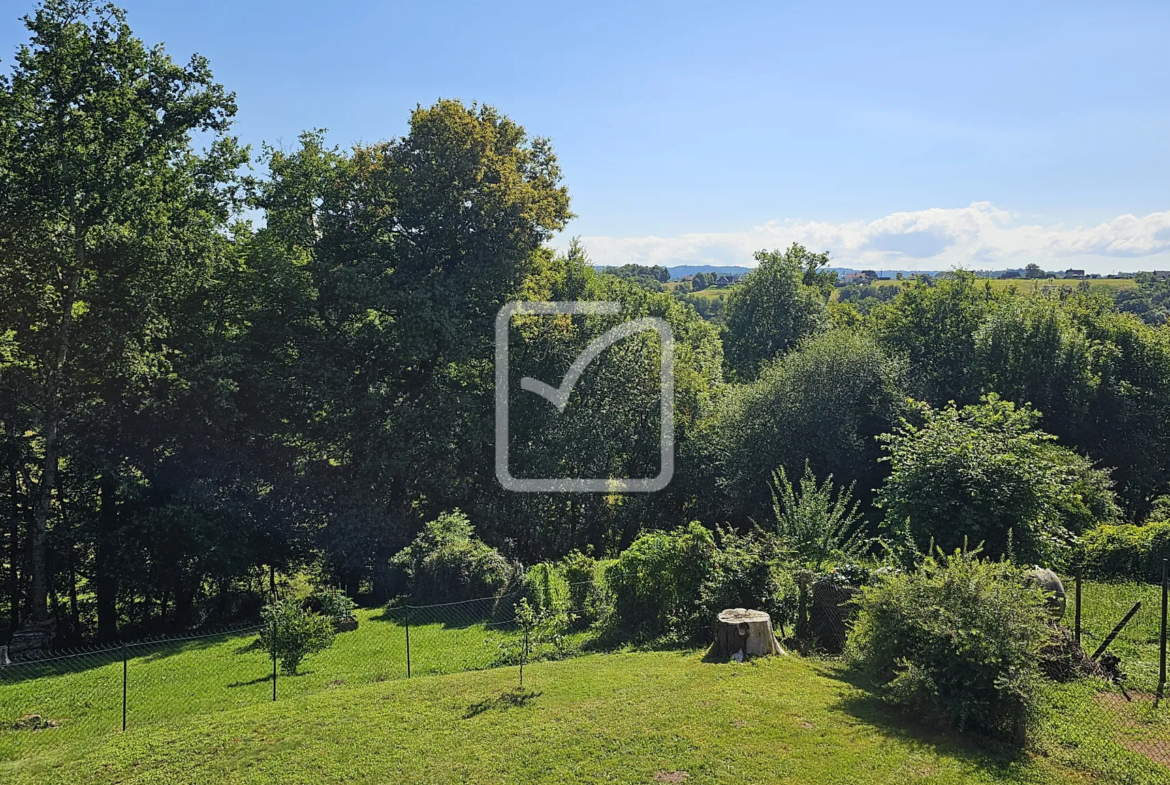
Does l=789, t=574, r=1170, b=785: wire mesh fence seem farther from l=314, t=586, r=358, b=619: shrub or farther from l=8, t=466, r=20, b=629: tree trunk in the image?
l=8, t=466, r=20, b=629: tree trunk

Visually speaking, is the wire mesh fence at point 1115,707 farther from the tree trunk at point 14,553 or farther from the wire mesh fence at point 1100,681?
the tree trunk at point 14,553

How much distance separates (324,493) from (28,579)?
795 centimetres

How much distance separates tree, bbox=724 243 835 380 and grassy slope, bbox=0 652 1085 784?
102ft

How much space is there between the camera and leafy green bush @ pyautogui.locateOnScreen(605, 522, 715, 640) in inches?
551

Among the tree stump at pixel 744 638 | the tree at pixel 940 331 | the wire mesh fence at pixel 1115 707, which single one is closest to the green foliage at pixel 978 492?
the wire mesh fence at pixel 1115 707

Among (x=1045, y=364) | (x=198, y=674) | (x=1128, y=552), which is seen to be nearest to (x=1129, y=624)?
(x=1128, y=552)

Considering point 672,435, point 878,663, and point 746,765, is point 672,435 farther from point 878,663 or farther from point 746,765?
point 746,765

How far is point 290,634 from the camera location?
12.5 m

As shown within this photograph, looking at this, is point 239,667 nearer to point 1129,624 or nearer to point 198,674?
point 198,674

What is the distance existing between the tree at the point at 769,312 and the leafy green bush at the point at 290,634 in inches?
1215

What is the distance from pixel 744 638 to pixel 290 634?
7.91m

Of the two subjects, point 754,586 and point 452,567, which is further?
point 452,567

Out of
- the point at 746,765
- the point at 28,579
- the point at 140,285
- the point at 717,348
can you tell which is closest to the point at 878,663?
the point at 746,765

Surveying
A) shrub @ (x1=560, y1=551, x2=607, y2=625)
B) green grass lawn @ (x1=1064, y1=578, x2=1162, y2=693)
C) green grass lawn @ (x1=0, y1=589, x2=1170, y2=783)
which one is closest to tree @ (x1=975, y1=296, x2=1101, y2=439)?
green grass lawn @ (x1=1064, y1=578, x2=1162, y2=693)
